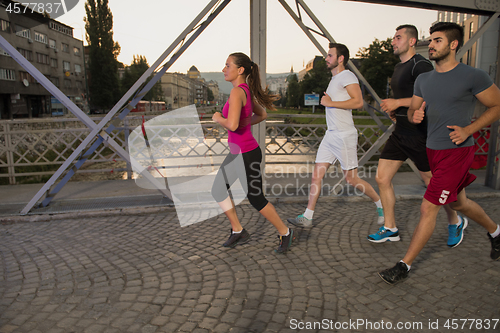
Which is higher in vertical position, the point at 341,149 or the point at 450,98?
the point at 450,98

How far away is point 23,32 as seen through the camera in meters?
51.6

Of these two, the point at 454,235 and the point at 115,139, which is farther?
the point at 115,139

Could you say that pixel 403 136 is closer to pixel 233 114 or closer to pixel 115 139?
pixel 233 114

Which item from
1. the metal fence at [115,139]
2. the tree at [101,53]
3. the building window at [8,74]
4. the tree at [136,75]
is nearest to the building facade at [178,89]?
the tree at [136,75]

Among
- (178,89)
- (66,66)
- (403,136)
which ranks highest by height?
(178,89)

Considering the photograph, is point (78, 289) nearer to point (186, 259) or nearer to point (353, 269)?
point (186, 259)

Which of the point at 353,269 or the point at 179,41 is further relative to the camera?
the point at 179,41

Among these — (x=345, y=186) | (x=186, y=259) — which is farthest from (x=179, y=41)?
(x=345, y=186)

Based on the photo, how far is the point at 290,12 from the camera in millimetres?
5227

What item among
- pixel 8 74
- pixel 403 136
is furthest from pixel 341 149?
pixel 8 74

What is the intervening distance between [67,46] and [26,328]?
3129 inches

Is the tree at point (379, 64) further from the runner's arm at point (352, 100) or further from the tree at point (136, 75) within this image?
the runner's arm at point (352, 100)

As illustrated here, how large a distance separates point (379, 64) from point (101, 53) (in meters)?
44.2

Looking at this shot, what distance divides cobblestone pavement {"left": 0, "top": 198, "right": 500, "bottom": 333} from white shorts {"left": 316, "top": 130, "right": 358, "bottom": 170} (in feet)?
2.85
